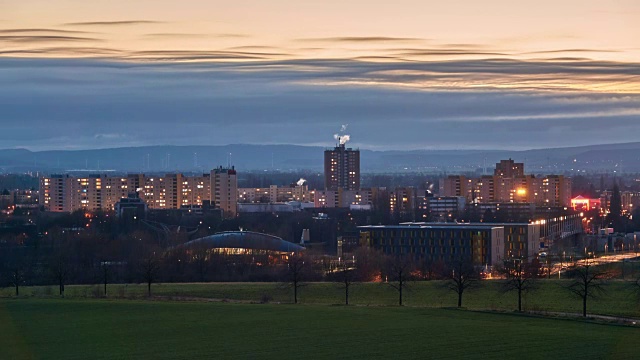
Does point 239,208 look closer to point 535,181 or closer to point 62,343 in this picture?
point 535,181

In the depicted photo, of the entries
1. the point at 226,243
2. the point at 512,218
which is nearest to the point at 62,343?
the point at 226,243

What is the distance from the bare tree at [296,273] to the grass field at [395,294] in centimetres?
49

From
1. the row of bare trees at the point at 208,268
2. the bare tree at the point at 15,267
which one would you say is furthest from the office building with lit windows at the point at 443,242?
the bare tree at the point at 15,267

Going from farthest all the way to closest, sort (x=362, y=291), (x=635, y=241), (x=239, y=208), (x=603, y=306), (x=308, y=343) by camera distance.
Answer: (x=239, y=208)
(x=635, y=241)
(x=362, y=291)
(x=603, y=306)
(x=308, y=343)

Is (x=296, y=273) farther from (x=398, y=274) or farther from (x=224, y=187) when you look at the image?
(x=224, y=187)

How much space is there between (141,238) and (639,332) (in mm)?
57235

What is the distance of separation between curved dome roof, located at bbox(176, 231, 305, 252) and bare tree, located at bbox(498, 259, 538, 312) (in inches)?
888

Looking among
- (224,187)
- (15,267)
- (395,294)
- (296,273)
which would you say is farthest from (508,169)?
(296,273)

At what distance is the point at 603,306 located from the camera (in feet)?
145

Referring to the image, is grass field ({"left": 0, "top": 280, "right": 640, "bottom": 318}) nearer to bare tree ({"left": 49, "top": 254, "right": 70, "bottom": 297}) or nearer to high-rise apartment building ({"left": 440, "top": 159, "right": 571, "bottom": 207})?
bare tree ({"left": 49, "top": 254, "right": 70, "bottom": 297})

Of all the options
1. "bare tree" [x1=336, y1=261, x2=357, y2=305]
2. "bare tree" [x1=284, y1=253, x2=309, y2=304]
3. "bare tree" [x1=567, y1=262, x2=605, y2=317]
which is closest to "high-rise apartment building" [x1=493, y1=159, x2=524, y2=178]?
"bare tree" [x1=284, y1=253, x2=309, y2=304]

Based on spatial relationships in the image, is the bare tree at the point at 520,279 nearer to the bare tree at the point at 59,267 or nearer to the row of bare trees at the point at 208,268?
the row of bare trees at the point at 208,268

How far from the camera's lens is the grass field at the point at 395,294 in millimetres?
45094

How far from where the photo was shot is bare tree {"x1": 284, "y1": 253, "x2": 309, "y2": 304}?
50906 millimetres
